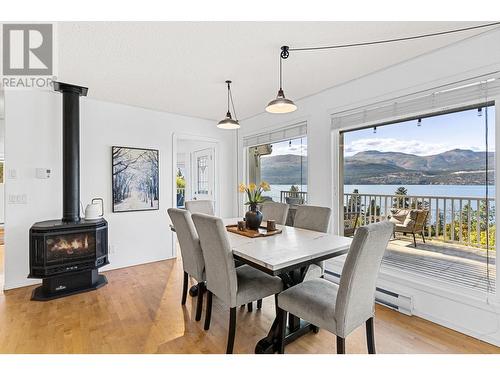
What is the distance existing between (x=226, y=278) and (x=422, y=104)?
2.41m

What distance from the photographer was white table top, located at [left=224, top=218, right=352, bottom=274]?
161cm

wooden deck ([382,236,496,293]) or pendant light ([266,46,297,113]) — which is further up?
pendant light ([266,46,297,113])

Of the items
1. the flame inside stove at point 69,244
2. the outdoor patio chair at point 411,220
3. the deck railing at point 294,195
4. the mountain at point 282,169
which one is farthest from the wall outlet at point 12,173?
the outdoor patio chair at point 411,220

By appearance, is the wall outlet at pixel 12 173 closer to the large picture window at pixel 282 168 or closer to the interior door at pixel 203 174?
the interior door at pixel 203 174

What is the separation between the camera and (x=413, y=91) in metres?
2.41

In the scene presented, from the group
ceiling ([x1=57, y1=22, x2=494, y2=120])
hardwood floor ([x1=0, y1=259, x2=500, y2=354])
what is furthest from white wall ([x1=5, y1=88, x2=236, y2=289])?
hardwood floor ([x1=0, y1=259, x2=500, y2=354])

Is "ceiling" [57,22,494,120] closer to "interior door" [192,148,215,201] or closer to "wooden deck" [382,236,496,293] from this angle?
"interior door" [192,148,215,201]

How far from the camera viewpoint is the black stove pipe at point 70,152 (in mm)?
3002

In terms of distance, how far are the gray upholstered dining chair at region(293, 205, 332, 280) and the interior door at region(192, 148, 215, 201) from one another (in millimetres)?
2523

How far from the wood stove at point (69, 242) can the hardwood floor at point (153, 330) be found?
0.68 ft

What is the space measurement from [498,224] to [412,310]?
106 centimetres

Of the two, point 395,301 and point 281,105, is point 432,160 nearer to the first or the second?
point 395,301

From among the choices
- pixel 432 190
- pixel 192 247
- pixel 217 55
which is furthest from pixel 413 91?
pixel 192 247
